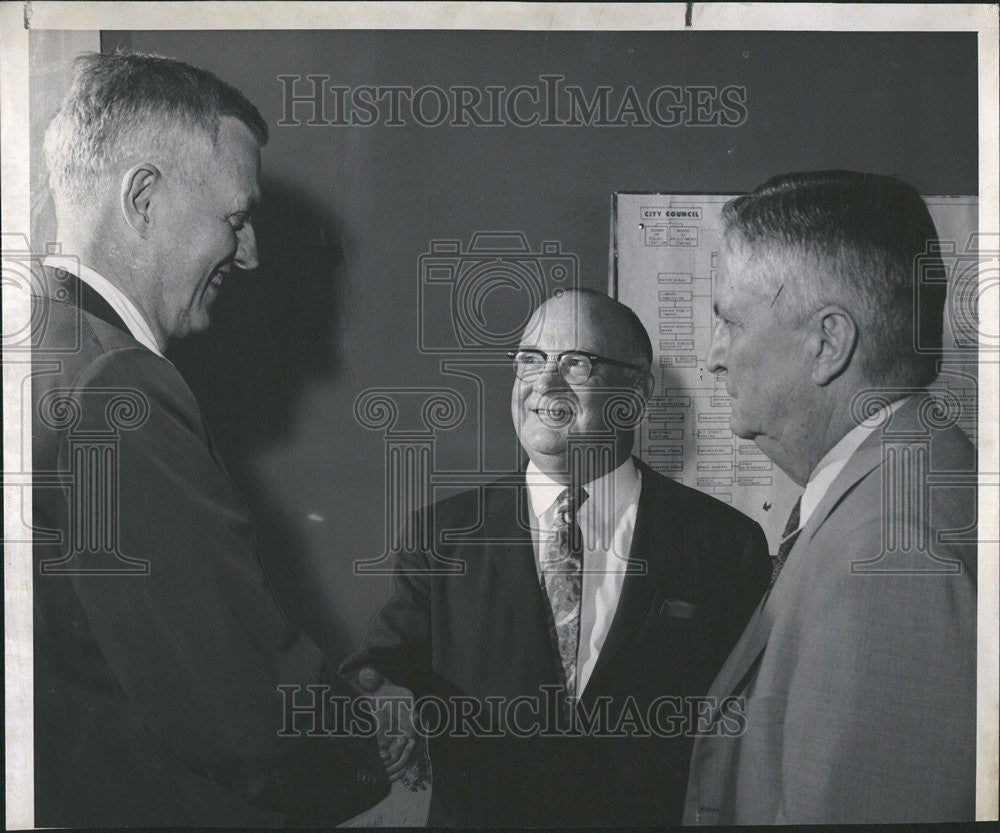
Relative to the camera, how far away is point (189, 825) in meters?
1.13

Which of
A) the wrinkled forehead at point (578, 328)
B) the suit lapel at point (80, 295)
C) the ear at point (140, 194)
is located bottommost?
the wrinkled forehead at point (578, 328)

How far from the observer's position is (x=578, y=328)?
1.13 m

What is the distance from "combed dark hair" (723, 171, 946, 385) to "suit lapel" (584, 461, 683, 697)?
309mm

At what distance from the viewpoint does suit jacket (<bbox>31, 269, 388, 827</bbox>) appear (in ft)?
3.61

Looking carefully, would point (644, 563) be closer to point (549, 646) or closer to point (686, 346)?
point (549, 646)

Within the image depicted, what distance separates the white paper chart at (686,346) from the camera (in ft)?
3.75

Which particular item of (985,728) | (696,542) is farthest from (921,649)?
(696,542)

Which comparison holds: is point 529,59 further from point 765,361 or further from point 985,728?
point 985,728

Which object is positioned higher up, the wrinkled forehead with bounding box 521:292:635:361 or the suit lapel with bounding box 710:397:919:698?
the wrinkled forehead with bounding box 521:292:635:361
